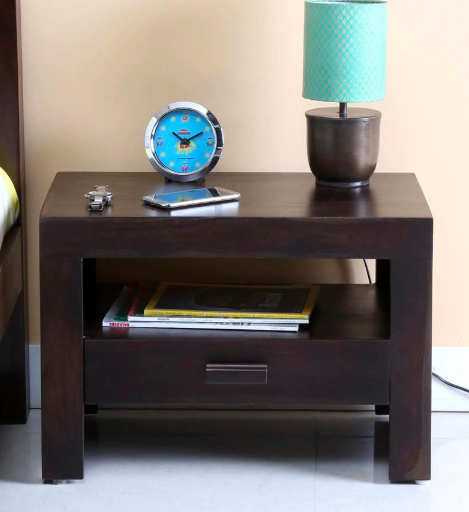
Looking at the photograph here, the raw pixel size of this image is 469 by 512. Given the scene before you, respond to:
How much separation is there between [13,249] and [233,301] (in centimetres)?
43

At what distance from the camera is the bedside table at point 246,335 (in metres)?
1.60

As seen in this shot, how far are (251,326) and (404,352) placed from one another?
264mm

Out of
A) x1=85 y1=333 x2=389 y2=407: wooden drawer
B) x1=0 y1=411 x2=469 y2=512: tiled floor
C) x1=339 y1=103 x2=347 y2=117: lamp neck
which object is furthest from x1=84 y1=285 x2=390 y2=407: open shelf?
x1=339 y1=103 x2=347 y2=117: lamp neck

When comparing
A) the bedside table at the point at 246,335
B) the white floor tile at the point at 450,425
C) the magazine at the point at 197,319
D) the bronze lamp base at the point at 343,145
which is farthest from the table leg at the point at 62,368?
the white floor tile at the point at 450,425

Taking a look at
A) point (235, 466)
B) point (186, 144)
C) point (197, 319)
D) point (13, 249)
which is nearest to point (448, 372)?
point (235, 466)

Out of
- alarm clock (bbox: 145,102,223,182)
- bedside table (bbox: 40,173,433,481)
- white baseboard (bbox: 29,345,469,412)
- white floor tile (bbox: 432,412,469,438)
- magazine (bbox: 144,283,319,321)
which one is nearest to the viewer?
bedside table (bbox: 40,173,433,481)

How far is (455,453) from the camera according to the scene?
184 centimetres

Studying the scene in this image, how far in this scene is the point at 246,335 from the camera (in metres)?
1.68

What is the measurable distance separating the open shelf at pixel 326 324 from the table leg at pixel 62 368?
5 centimetres

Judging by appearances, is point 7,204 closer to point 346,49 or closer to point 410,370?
point 346,49

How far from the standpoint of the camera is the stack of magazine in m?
1.70

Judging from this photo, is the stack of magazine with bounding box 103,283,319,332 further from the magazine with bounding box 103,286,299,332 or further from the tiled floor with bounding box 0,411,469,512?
the tiled floor with bounding box 0,411,469,512

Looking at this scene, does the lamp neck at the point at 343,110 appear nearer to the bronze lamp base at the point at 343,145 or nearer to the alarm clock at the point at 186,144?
the bronze lamp base at the point at 343,145

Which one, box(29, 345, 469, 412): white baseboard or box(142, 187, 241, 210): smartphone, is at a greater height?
box(142, 187, 241, 210): smartphone
